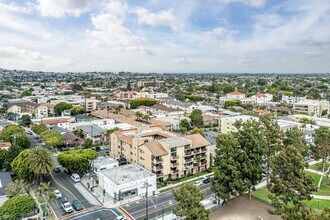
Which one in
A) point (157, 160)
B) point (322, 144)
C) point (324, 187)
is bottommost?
point (324, 187)

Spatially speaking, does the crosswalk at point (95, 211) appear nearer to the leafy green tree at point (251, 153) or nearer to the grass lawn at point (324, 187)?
the leafy green tree at point (251, 153)

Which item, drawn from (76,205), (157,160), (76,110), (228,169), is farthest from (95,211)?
(76,110)

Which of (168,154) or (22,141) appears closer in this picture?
(168,154)

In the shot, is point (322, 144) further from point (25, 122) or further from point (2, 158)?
point (25, 122)

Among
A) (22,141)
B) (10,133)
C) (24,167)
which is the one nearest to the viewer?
(24,167)

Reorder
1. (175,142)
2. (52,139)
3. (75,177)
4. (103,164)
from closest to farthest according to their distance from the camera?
(75,177) → (103,164) → (175,142) → (52,139)

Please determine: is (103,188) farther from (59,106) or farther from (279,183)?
(59,106)

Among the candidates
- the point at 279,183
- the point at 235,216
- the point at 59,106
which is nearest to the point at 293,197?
the point at 279,183
